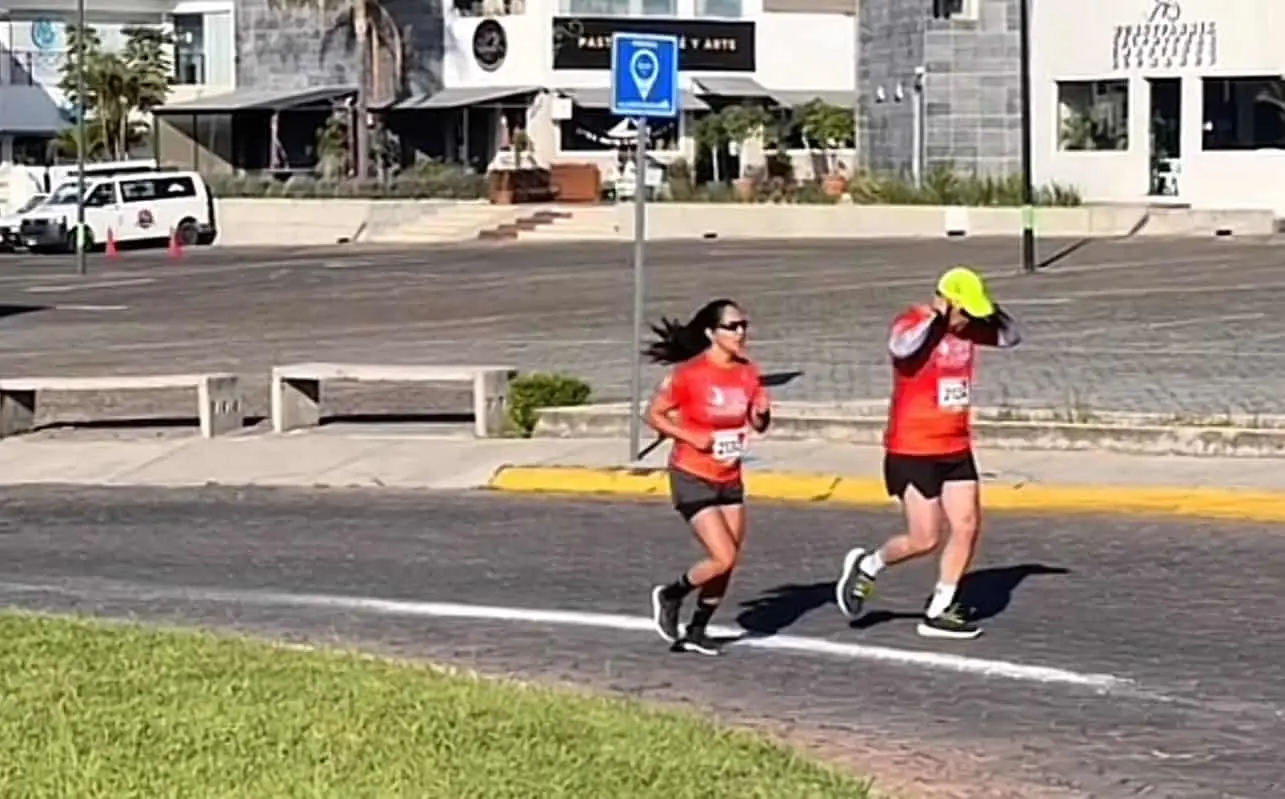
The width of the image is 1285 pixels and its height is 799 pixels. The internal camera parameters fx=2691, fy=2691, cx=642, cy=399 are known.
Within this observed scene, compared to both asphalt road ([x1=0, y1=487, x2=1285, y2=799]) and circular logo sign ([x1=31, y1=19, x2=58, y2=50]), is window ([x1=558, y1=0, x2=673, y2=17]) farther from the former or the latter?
asphalt road ([x1=0, y1=487, x2=1285, y2=799])

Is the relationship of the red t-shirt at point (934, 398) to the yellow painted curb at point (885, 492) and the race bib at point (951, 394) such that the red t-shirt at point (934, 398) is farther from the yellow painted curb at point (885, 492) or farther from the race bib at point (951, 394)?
the yellow painted curb at point (885, 492)

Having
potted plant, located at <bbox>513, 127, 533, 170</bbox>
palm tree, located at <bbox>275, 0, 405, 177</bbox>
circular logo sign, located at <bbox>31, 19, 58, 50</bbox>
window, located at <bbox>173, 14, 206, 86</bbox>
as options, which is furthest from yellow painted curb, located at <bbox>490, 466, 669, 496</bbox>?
circular logo sign, located at <bbox>31, 19, 58, 50</bbox>

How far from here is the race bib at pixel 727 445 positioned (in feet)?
35.8

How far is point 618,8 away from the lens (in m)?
74.0

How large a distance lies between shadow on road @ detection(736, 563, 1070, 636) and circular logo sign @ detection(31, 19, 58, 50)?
243ft

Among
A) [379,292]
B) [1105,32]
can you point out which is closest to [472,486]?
[379,292]

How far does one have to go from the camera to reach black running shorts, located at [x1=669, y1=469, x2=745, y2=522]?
1100 centimetres

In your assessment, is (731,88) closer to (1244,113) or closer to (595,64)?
(595,64)

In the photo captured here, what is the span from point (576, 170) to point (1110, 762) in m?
58.6

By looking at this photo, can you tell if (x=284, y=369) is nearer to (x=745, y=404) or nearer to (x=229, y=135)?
(x=745, y=404)

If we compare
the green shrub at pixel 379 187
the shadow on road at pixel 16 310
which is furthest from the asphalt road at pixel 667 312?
the green shrub at pixel 379 187

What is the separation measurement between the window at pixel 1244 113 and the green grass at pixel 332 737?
47.5 meters

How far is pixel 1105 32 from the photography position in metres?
57.9

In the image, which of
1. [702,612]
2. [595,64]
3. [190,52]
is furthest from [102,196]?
[702,612]
